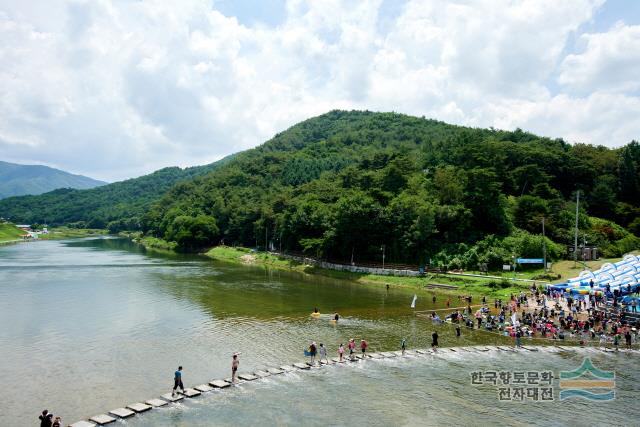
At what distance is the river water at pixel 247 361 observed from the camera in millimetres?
24516

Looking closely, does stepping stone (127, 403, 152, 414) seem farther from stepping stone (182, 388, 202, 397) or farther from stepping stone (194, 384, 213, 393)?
stepping stone (194, 384, 213, 393)

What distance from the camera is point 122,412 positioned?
2320cm

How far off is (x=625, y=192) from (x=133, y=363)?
343 feet

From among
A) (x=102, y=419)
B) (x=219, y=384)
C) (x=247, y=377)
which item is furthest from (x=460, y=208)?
(x=102, y=419)

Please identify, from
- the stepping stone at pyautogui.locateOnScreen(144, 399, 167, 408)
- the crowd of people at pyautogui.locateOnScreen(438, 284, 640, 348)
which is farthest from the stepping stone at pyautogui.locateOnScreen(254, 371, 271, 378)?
the crowd of people at pyautogui.locateOnScreen(438, 284, 640, 348)

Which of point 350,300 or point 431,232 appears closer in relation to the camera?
point 350,300

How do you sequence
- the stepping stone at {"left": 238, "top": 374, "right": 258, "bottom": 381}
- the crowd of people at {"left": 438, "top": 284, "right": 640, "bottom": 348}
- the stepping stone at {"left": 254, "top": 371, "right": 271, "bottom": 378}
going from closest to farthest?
the stepping stone at {"left": 238, "top": 374, "right": 258, "bottom": 381} < the stepping stone at {"left": 254, "top": 371, "right": 271, "bottom": 378} < the crowd of people at {"left": 438, "top": 284, "right": 640, "bottom": 348}

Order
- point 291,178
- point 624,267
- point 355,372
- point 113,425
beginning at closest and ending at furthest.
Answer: point 113,425
point 355,372
point 624,267
point 291,178

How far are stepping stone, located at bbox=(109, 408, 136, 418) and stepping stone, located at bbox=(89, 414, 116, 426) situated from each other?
33 centimetres

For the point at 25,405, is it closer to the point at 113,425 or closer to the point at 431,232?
the point at 113,425

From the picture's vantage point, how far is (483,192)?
82.4m

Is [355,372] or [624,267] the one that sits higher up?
[624,267]

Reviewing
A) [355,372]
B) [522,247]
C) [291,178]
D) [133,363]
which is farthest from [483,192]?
[291,178]

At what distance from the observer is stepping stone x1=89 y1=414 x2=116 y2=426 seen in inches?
878
